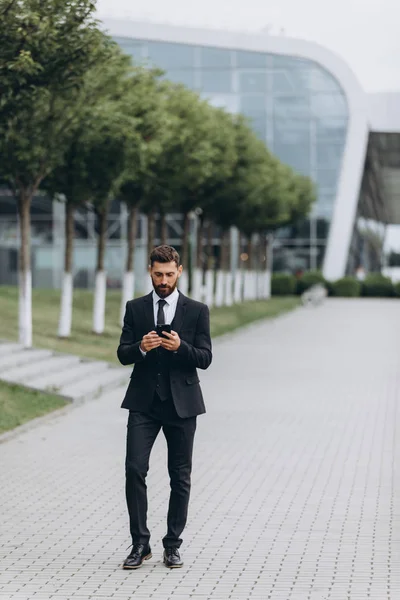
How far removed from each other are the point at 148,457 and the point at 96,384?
11333mm

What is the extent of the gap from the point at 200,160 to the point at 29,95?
16.5 metres

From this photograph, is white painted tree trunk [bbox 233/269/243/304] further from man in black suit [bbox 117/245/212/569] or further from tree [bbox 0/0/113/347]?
man in black suit [bbox 117/245/212/569]

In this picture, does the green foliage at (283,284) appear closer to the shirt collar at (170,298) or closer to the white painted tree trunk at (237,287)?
the white painted tree trunk at (237,287)

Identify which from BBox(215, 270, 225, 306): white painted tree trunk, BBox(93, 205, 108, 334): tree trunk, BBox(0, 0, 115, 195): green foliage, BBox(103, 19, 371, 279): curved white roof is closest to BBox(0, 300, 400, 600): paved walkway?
BBox(0, 0, 115, 195): green foliage

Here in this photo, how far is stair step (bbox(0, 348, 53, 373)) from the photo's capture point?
62.7 feet

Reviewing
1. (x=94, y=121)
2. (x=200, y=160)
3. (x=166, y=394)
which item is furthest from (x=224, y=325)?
(x=166, y=394)

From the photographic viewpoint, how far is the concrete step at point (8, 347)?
2059 centimetres

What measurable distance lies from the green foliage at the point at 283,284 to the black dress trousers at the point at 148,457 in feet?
185

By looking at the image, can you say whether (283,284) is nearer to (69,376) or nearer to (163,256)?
(69,376)

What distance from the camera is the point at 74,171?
79.4 feet

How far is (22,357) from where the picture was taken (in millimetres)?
20219

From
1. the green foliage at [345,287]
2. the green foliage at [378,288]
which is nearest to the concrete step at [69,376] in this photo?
the green foliage at [345,287]

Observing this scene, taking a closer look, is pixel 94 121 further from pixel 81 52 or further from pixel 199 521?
pixel 199 521

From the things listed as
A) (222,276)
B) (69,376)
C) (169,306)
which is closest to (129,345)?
(169,306)
